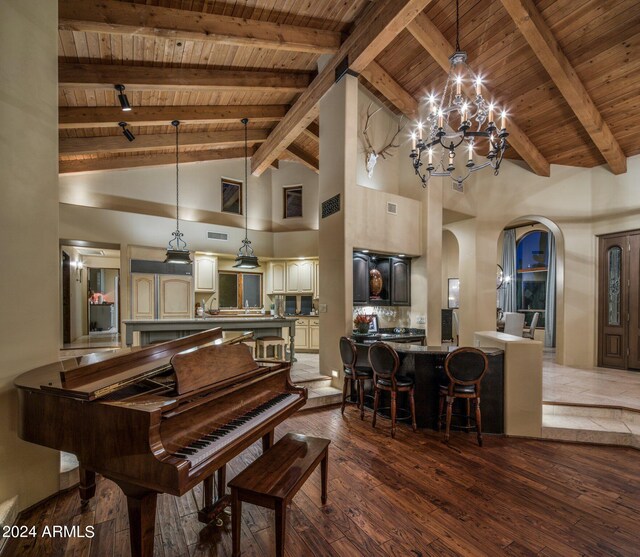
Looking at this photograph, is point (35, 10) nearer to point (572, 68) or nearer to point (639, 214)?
point (572, 68)

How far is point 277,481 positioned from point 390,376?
7.12 feet

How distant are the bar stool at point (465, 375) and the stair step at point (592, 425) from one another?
927 mm

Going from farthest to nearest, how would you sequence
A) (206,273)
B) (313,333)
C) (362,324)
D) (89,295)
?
(89,295)
(313,333)
(206,273)
(362,324)

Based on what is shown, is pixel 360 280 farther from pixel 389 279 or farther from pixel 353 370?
pixel 353 370

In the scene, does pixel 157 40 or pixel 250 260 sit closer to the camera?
pixel 157 40

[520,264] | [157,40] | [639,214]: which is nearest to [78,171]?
[157,40]

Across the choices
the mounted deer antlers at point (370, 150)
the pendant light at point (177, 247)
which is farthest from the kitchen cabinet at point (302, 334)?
the mounted deer antlers at point (370, 150)

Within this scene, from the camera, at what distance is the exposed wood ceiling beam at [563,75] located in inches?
141

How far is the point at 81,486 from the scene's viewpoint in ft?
7.45

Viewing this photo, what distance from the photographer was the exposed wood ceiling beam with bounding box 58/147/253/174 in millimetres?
6422

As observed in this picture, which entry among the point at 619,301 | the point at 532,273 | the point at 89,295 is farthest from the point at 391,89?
the point at 89,295

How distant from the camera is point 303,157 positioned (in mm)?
8453

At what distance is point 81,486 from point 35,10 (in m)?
3.43

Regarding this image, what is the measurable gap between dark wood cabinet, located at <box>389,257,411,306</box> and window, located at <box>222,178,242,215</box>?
15.5 ft
